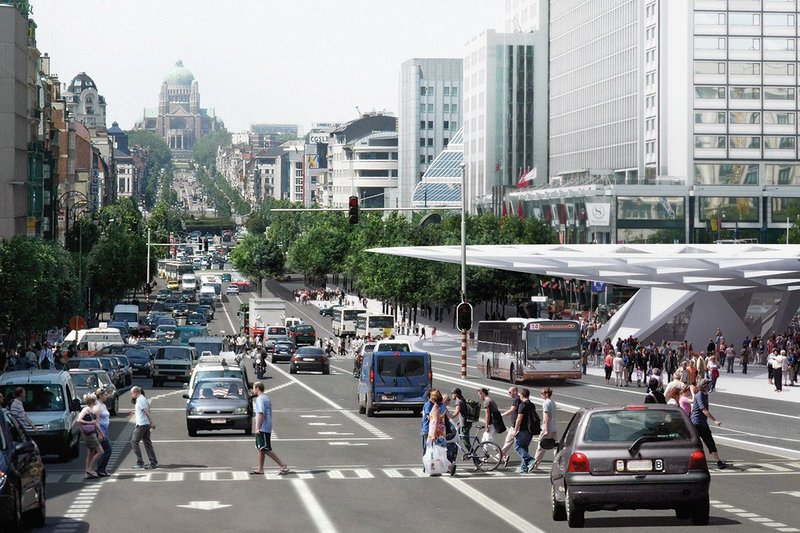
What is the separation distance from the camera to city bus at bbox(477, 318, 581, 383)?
193ft

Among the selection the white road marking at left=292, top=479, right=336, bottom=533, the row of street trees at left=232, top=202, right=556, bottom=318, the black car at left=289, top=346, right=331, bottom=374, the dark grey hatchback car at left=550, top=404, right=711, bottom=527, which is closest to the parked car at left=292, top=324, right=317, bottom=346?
the row of street trees at left=232, top=202, right=556, bottom=318

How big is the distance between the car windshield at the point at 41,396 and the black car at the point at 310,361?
4205 centimetres

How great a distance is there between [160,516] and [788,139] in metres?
122

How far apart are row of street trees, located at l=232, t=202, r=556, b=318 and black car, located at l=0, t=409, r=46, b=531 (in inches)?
3540

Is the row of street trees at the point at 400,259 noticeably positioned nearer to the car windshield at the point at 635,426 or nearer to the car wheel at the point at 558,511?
the car wheel at the point at 558,511

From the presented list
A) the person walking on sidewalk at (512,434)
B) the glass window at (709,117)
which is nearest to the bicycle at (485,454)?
the person walking on sidewalk at (512,434)

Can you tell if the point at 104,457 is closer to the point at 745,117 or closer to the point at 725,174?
the point at 725,174

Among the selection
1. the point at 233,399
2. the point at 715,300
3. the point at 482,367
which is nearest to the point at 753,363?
the point at 715,300

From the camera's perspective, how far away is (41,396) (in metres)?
31.3

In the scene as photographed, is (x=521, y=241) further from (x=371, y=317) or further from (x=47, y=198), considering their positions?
(x=47, y=198)

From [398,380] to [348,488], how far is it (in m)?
18.0

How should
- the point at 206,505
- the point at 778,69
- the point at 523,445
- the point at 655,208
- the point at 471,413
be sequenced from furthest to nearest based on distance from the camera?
the point at 655,208, the point at 778,69, the point at 471,413, the point at 523,445, the point at 206,505

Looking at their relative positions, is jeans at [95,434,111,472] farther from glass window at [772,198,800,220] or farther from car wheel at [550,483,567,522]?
glass window at [772,198,800,220]

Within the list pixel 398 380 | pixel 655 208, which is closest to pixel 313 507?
pixel 398 380
